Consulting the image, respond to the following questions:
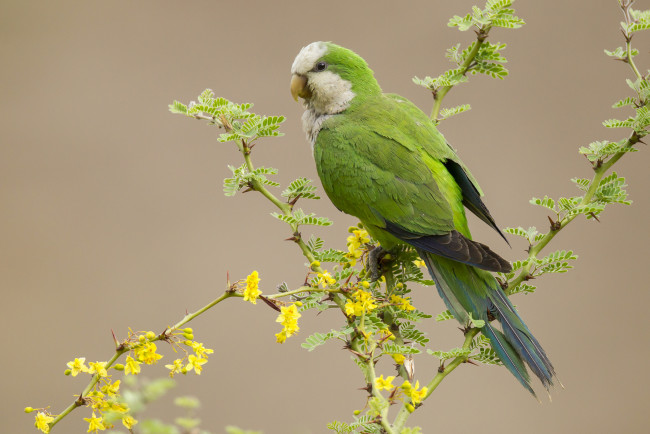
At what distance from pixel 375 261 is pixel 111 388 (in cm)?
57

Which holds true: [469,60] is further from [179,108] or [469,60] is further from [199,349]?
[199,349]

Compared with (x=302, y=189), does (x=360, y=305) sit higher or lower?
lower

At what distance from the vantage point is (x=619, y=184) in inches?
37.6

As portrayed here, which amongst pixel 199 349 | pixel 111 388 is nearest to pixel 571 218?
pixel 199 349

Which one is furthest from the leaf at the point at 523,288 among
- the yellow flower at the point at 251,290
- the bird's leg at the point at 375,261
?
the yellow flower at the point at 251,290

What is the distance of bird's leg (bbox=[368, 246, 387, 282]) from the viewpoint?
1101 mm

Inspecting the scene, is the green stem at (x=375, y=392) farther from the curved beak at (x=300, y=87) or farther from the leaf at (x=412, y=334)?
the curved beak at (x=300, y=87)

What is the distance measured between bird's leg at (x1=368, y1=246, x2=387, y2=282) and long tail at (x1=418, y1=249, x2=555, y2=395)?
7cm

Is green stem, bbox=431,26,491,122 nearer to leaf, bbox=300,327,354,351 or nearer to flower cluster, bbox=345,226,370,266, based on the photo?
flower cluster, bbox=345,226,370,266

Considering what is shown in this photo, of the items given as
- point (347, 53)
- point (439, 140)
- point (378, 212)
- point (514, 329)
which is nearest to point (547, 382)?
point (514, 329)

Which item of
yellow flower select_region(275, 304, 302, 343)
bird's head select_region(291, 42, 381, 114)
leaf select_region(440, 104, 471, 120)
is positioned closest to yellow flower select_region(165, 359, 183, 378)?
yellow flower select_region(275, 304, 302, 343)

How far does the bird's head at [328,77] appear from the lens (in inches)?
53.6

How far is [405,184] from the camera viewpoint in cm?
118

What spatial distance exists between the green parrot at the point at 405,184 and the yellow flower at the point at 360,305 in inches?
10.1
